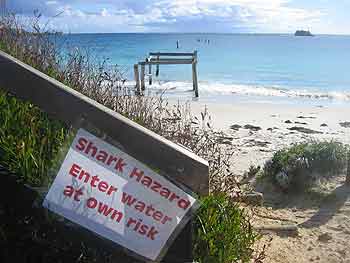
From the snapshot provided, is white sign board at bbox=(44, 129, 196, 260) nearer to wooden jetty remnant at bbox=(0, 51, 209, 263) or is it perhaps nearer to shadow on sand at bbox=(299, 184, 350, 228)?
wooden jetty remnant at bbox=(0, 51, 209, 263)

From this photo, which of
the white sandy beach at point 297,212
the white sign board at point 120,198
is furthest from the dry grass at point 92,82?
the white sign board at point 120,198

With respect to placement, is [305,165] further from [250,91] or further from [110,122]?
[250,91]

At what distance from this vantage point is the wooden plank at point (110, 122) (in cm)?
182

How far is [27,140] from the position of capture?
277 cm

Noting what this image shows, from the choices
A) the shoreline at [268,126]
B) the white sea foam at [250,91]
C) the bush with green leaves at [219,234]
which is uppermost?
the bush with green leaves at [219,234]

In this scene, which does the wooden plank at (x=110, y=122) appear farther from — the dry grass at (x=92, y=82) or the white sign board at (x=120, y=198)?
the dry grass at (x=92, y=82)

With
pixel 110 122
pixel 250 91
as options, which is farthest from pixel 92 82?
pixel 250 91

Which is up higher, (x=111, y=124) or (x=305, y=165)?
(x=111, y=124)

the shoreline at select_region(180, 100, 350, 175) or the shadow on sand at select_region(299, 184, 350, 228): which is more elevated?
the shadow on sand at select_region(299, 184, 350, 228)

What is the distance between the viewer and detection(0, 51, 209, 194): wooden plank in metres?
1.82

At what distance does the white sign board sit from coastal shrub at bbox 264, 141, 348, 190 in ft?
15.3

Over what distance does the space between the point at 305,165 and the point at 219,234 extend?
4140mm

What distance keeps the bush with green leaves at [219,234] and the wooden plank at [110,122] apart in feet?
2.57

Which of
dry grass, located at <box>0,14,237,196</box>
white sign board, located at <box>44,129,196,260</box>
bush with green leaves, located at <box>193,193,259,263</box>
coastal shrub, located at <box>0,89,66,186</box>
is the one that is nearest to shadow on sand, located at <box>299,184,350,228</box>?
dry grass, located at <box>0,14,237,196</box>
